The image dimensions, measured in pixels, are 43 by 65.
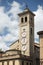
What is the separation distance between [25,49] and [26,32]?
4.62 metres

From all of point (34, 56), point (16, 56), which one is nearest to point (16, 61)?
point (16, 56)

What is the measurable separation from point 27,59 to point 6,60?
5.18 m

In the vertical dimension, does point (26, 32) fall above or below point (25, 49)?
above

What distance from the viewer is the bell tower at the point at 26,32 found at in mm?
65550

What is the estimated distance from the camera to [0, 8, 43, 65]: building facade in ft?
201

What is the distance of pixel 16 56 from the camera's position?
60375 mm

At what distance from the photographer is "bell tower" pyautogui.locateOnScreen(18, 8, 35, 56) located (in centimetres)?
6555

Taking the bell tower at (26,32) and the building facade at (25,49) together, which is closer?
the building facade at (25,49)

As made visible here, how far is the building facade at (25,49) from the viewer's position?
61375 millimetres

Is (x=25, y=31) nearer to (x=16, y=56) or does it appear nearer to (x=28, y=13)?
(x=28, y=13)

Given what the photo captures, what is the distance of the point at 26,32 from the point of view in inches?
2635

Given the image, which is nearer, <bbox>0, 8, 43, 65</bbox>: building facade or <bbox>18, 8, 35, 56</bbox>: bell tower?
<bbox>0, 8, 43, 65</bbox>: building facade

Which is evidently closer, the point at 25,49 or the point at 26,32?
the point at 25,49

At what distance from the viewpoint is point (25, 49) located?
215ft
